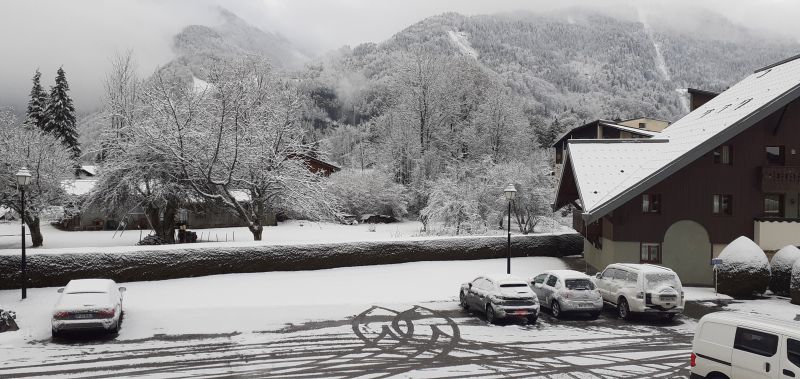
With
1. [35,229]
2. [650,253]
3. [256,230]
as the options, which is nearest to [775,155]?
[650,253]

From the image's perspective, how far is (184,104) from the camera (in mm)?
37250

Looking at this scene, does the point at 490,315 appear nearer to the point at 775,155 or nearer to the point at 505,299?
the point at 505,299

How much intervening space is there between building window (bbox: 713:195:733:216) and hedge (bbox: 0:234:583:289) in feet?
31.8

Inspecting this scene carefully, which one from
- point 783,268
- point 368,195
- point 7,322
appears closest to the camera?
point 7,322

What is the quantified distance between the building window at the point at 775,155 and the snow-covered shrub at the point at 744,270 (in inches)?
263

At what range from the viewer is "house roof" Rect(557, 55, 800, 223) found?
94.8ft

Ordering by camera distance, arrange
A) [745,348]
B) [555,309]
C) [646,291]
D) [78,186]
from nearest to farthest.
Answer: [745,348]
[646,291]
[555,309]
[78,186]

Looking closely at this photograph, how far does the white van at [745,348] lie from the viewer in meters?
11.0

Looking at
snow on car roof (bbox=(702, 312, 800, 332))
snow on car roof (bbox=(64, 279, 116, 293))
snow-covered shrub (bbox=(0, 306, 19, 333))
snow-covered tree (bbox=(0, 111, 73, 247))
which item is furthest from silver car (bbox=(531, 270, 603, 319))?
snow-covered tree (bbox=(0, 111, 73, 247))

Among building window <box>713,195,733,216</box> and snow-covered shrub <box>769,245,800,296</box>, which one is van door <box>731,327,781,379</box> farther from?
building window <box>713,195,733,216</box>

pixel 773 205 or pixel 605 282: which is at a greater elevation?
pixel 773 205

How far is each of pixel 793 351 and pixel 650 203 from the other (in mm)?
21282

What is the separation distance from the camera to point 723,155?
102 ft

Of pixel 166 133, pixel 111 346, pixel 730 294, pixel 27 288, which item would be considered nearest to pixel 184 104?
pixel 166 133
